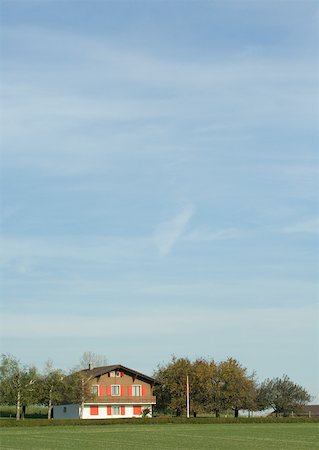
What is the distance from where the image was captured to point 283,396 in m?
139

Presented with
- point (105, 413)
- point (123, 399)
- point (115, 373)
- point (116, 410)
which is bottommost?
point (105, 413)

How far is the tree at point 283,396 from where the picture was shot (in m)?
138

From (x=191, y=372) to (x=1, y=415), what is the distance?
3161 cm

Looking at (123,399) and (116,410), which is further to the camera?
(116,410)

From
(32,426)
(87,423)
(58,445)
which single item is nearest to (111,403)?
(87,423)

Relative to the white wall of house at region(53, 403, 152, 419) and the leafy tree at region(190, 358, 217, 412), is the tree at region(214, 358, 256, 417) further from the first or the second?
the white wall of house at region(53, 403, 152, 419)

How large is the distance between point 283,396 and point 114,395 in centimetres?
3586

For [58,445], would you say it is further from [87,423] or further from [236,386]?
[236,386]

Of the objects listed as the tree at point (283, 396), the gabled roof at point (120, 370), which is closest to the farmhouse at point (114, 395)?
the gabled roof at point (120, 370)

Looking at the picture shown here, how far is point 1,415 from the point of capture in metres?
127

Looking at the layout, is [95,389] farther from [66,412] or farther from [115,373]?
[66,412]

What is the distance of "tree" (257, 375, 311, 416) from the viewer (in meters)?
138

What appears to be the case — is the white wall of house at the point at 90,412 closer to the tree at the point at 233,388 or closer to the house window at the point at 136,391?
the house window at the point at 136,391

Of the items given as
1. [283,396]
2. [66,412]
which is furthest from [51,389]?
[283,396]
